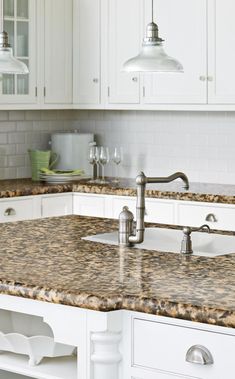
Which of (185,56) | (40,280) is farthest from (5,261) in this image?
(185,56)

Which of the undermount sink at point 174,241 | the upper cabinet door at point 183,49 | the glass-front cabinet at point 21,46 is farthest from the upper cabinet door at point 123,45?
the undermount sink at point 174,241

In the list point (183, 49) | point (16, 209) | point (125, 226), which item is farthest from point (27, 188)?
point (125, 226)

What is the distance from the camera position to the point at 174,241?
374 centimetres

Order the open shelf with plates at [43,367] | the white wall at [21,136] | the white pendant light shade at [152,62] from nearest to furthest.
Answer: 1. the open shelf with plates at [43,367]
2. the white pendant light shade at [152,62]
3. the white wall at [21,136]

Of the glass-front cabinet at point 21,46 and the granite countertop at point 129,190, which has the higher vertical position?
the glass-front cabinet at point 21,46

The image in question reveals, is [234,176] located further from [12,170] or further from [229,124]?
[12,170]

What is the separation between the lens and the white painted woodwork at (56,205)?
234 inches

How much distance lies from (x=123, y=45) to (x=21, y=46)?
2.35 ft

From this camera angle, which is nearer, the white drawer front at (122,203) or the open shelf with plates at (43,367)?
the open shelf with plates at (43,367)

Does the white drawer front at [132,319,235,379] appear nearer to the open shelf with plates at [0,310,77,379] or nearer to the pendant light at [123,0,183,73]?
the open shelf with plates at [0,310,77,379]

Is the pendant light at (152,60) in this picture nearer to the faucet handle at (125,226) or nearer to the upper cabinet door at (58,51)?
the faucet handle at (125,226)

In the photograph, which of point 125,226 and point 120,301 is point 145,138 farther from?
point 120,301

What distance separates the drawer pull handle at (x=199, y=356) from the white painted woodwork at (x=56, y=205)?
3667mm

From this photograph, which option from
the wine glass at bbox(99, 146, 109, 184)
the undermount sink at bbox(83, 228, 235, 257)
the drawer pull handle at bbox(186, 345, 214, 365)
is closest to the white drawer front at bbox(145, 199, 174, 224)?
the wine glass at bbox(99, 146, 109, 184)
